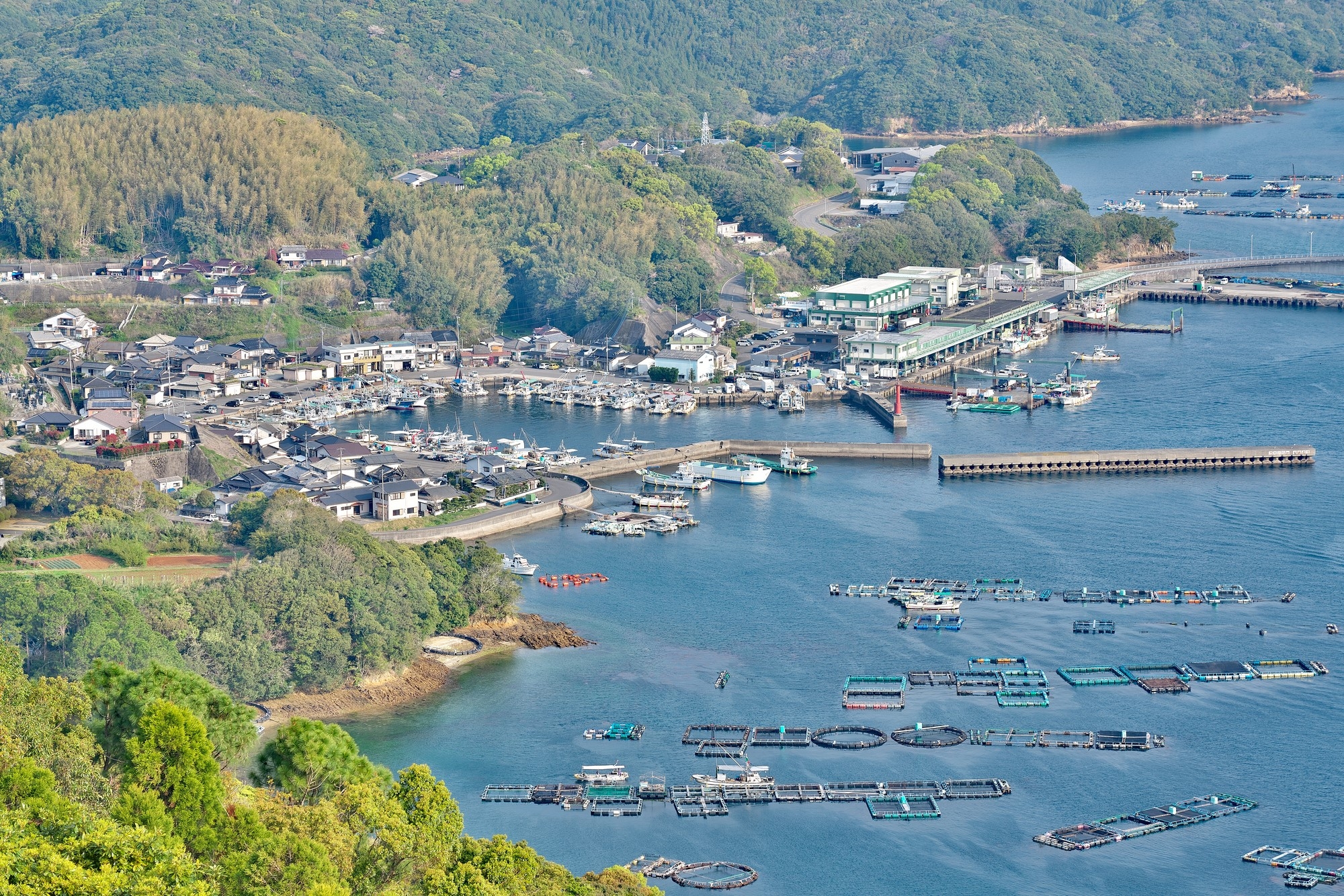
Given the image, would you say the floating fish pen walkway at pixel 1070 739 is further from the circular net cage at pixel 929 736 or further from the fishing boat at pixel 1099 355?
the fishing boat at pixel 1099 355

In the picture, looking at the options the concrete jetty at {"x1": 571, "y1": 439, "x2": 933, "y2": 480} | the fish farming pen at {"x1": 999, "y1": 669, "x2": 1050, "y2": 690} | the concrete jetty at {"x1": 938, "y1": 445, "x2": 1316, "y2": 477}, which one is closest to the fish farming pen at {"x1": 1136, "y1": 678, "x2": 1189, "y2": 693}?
the fish farming pen at {"x1": 999, "y1": 669, "x2": 1050, "y2": 690}

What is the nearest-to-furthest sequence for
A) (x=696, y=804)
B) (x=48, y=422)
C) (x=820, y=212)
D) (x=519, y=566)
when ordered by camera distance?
(x=696, y=804) → (x=519, y=566) → (x=48, y=422) → (x=820, y=212)

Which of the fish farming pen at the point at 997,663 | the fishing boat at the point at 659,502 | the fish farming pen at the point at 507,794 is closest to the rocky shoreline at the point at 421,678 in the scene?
the fish farming pen at the point at 507,794

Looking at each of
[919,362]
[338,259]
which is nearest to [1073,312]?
[919,362]

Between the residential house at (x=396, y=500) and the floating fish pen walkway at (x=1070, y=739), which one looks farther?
the residential house at (x=396, y=500)

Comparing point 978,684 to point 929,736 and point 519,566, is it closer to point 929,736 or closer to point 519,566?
point 929,736

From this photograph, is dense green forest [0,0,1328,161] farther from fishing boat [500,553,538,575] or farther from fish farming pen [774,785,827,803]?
fish farming pen [774,785,827,803]

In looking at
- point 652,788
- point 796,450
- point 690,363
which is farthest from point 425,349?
point 652,788
